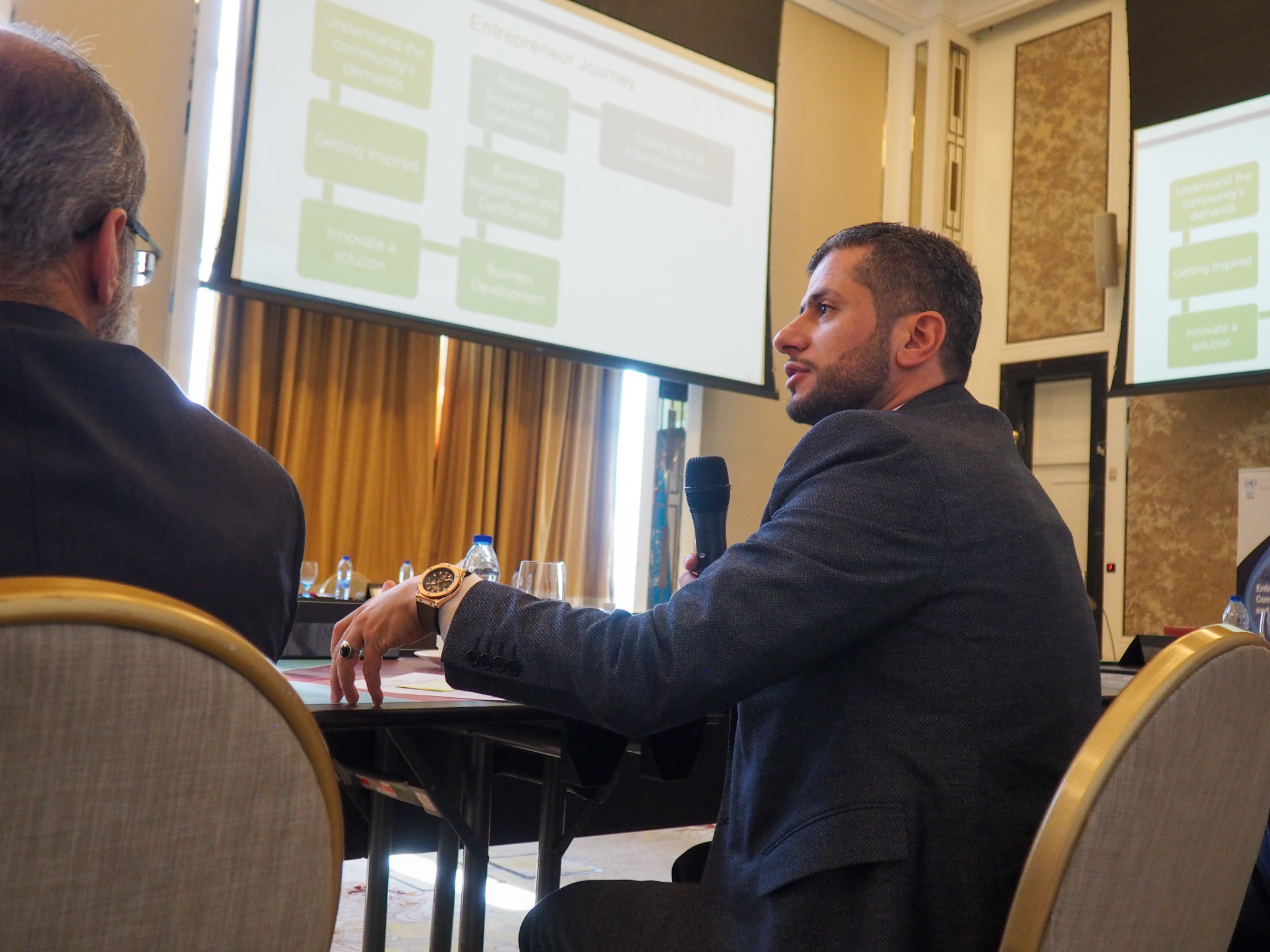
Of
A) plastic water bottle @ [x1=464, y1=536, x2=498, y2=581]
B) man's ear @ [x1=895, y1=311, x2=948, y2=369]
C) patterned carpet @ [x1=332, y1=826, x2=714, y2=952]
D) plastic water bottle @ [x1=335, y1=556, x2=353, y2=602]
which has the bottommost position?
patterned carpet @ [x1=332, y1=826, x2=714, y2=952]

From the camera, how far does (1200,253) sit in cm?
473

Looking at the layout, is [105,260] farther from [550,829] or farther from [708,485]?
[550,829]

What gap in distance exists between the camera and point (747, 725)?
1224mm

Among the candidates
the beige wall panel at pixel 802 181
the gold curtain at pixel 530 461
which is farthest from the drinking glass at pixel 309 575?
the beige wall panel at pixel 802 181

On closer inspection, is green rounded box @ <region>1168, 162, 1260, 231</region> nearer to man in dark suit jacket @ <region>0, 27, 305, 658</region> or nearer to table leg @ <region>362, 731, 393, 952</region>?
table leg @ <region>362, 731, 393, 952</region>

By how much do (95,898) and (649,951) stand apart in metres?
0.73

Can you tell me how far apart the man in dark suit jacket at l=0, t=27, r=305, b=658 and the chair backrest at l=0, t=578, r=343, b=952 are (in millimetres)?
223

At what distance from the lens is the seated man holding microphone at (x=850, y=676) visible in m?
1.06

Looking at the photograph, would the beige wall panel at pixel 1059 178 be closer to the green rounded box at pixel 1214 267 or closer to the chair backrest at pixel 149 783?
the green rounded box at pixel 1214 267

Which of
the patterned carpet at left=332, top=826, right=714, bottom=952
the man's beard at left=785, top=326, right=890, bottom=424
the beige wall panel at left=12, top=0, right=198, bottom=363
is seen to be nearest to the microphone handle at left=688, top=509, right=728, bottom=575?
the man's beard at left=785, top=326, right=890, bottom=424

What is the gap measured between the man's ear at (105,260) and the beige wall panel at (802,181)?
161 inches

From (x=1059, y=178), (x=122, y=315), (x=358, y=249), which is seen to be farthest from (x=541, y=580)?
(x=1059, y=178)

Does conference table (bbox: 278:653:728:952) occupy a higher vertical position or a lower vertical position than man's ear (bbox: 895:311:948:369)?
lower

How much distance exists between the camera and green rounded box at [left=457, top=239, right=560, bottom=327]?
3869 mm
